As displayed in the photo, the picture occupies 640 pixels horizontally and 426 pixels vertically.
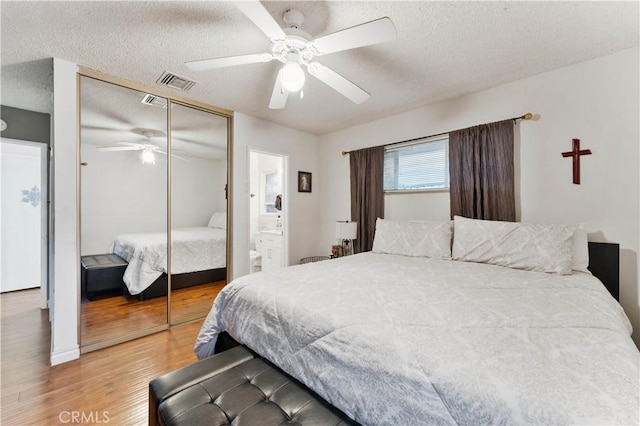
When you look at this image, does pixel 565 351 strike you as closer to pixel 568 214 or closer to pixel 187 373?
pixel 187 373

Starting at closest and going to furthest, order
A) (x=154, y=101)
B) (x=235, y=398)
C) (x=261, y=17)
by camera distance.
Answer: (x=235, y=398) → (x=261, y=17) → (x=154, y=101)

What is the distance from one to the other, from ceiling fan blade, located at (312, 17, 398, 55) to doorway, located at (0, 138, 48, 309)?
4.31m

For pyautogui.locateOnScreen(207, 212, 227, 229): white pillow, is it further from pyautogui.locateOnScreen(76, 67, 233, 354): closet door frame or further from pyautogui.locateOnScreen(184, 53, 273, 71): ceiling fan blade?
pyautogui.locateOnScreen(184, 53, 273, 71): ceiling fan blade

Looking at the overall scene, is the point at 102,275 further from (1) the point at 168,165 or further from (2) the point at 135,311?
(1) the point at 168,165

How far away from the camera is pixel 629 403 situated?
0.68 metres

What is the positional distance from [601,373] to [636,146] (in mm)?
2139

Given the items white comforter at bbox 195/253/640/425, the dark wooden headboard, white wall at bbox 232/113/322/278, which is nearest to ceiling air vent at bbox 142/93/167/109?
white wall at bbox 232/113/322/278

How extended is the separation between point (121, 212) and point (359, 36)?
2.57 meters

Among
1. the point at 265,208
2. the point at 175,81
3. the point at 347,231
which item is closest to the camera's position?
the point at 175,81

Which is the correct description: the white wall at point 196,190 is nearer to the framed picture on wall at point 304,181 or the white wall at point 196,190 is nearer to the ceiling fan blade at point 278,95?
the framed picture on wall at point 304,181

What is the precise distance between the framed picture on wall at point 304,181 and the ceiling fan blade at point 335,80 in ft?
6.76

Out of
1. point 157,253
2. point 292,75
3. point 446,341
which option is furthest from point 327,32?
point 157,253

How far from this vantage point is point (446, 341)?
98 centimetres

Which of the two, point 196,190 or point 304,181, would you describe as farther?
point 304,181
